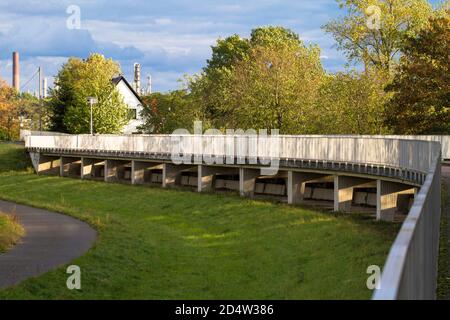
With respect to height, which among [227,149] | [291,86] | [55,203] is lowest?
[55,203]

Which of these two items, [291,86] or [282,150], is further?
[291,86]

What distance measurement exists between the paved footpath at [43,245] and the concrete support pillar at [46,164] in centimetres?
1910

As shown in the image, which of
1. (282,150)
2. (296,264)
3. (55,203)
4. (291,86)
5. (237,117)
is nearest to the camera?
(296,264)

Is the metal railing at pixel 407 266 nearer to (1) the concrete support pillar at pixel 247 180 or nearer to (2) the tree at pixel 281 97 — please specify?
(1) the concrete support pillar at pixel 247 180

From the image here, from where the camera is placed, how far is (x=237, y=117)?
64625 mm

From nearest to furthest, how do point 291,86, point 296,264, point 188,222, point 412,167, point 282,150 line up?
point 296,264
point 412,167
point 188,222
point 282,150
point 291,86

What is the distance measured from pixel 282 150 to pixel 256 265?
13319 millimetres

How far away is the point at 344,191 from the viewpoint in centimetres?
3198

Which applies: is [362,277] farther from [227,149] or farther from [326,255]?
[227,149]

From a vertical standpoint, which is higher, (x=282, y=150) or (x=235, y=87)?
(x=235, y=87)

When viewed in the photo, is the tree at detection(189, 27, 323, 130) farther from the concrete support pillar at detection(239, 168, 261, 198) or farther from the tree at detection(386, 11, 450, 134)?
the concrete support pillar at detection(239, 168, 261, 198)

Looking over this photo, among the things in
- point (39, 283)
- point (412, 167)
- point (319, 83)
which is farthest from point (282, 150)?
point (319, 83)

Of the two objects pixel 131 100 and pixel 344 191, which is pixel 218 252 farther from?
pixel 131 100

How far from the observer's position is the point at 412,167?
25.2 meters
